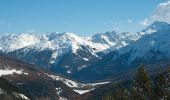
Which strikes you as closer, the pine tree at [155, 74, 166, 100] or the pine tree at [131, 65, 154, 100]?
the pine tree at [155, 74, 166, 100]

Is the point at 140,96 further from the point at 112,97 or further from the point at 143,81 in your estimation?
the point at 112,97

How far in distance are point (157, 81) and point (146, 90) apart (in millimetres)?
5355

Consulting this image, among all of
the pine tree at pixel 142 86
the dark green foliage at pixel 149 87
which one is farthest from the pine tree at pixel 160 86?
the pine tree at pixel 142 86

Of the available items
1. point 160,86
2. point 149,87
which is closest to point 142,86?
point 149,87

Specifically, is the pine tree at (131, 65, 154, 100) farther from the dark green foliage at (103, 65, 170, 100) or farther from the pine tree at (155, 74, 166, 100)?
the pine tree at (155, 74, 166, 100)

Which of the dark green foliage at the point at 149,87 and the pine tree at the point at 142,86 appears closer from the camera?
the dark green foliage at the point at 149,87

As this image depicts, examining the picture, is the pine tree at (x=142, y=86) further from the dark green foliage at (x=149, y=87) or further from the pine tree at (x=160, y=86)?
the pine tree at (x=160, y=86)

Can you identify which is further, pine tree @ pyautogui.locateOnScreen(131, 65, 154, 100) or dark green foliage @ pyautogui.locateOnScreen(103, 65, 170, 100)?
pine tree @ pyautogui.locateOnScreen(131, 65, 154, 100)

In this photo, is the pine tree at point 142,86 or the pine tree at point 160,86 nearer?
the pine tree at point 160,86

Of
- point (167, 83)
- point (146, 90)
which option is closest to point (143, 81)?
point (146, 90)

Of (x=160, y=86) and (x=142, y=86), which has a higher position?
(x=142, y=86)

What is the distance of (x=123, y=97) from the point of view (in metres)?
109

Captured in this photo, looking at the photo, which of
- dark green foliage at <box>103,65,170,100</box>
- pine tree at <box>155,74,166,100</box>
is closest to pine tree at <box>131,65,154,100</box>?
dark green foliage at <box>103,65,170,100</box>

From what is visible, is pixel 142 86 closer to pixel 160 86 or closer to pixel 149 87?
pixel 149 87
